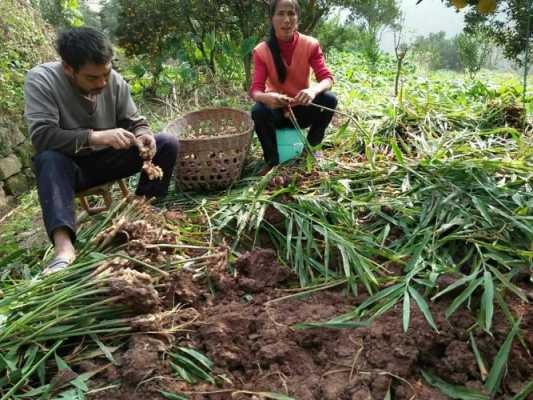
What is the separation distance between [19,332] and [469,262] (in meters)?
1.54

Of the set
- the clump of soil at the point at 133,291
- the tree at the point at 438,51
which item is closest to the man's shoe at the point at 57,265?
the clump of soil at the point at 133,291

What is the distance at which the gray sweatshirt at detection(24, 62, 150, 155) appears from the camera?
2.04 m

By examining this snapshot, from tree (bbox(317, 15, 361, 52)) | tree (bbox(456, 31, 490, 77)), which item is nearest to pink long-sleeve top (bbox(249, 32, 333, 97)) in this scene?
tree (bbox(456, 31, 490, 77))

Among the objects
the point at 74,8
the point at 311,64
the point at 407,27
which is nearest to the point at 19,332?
the point at 311,64

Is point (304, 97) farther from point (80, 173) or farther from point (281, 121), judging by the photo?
point (80, 173)

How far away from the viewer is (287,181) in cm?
225

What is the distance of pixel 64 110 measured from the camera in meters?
2.14

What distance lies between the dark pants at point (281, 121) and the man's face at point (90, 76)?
899 mm

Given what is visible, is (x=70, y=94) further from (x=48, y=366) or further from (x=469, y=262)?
(x=469, y=262)

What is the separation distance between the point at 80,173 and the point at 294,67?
1.39m

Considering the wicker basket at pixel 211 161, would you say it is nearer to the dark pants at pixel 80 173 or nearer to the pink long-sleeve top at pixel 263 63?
the dark pants at pixel 80 173

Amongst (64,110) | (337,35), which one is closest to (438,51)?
(337,35)

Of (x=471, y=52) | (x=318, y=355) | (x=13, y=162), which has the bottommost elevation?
(x=318, y=355)

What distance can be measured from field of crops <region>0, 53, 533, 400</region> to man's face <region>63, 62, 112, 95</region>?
56 cm
